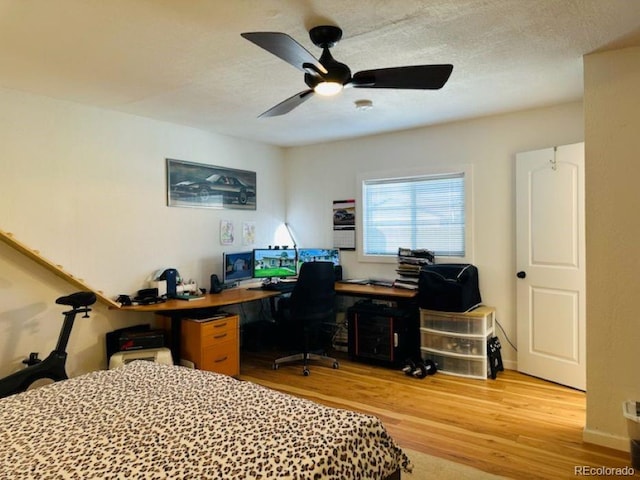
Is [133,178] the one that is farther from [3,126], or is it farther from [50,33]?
[50,33]

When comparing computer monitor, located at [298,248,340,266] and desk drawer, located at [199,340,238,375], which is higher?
computer monitor, located at [298,248,340,266]

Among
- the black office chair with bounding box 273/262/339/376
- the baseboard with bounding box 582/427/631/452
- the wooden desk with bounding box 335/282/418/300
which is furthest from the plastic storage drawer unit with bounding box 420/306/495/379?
the baseboard with bounding box 582/427/631/452

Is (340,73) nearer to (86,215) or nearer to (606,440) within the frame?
(86,215)

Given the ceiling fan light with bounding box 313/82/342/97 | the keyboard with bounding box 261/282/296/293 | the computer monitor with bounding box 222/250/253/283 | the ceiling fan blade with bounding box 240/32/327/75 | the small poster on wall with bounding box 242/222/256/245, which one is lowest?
the keyboard with bounding box 261/282/296/293

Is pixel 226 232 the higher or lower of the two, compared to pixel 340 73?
lower

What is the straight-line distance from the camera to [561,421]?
2.83 meters

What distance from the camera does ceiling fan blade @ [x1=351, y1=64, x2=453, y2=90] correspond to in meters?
2.02

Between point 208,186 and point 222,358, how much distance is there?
1.83 meters

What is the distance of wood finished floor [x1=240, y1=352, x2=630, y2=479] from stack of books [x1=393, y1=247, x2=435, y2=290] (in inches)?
35.6

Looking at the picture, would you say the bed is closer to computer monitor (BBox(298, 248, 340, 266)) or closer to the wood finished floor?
the wood finished floor

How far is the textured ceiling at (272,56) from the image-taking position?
1.97m

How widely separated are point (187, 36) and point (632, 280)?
9.57 feet

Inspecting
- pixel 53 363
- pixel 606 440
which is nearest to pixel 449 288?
pixel 606 440

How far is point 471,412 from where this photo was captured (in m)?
3.01
